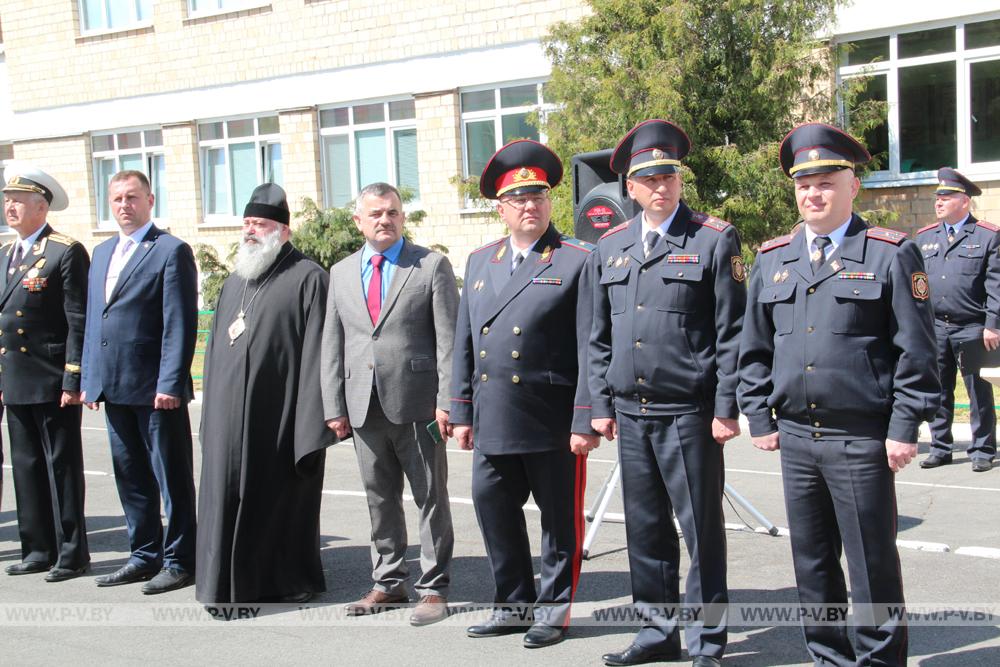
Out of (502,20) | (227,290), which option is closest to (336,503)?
(227,290)

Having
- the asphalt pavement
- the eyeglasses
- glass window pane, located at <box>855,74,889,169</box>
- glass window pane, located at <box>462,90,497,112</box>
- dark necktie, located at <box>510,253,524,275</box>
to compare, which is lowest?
the asphalt pavement

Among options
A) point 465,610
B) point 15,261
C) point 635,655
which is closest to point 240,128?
point 15,261

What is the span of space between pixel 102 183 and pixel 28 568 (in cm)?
1982

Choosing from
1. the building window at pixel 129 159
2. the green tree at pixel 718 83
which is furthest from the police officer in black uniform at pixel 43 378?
the building window at pixel 129 159

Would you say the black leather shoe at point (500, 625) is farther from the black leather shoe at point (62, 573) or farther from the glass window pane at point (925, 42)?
the glass window pane at point (925, 42)

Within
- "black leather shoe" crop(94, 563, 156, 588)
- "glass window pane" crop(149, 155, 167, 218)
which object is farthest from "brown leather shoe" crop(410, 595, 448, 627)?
"glass window pane" crop(149, 155, 167, 218)

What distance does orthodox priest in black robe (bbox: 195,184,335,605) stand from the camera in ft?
19.7

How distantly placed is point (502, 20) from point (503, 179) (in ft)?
46.6

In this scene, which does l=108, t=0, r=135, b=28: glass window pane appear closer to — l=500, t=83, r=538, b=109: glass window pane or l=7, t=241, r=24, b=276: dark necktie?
l=500, t=83, r=538, b=109: glass window pane

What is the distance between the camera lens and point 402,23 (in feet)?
65.8

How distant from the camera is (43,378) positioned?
6.89 metres

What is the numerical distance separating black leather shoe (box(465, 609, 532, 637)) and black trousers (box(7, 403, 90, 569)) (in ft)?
9.31

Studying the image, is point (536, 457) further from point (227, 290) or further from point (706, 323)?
point (227, 290)

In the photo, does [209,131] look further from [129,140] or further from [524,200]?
[524,200]
